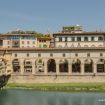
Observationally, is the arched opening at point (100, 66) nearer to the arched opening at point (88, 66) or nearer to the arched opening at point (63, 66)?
the arched opening at point (88, 66)

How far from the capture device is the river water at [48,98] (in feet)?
236

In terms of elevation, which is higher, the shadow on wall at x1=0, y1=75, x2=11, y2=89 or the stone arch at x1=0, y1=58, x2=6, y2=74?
the stone arch at x1=0, y1=58, x2=6, y2=74

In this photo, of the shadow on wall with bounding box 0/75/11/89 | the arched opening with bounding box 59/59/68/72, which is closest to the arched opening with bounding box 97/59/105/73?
the arched opening with bounding box 59/59/68/72

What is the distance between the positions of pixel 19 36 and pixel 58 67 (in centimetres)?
3267

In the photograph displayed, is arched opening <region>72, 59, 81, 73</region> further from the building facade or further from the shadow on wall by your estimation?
the shadow on wall

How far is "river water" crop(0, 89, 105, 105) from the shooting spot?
71.9 meters

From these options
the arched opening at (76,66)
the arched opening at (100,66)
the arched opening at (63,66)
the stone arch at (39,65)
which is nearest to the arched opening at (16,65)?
the stone arch at (39,65)

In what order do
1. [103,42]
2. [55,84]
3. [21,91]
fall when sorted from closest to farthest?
[21,91]
[55,84]
[103,42]

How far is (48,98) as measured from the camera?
253 ft

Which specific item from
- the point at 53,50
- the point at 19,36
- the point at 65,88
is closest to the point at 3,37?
the point at 19,36

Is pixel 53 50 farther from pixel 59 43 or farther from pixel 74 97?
pixel 74 97

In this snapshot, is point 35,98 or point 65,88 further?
point 65,88

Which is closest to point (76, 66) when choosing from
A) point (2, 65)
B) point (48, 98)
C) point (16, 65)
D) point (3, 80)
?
point (16, 65)

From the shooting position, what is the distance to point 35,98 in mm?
78250
